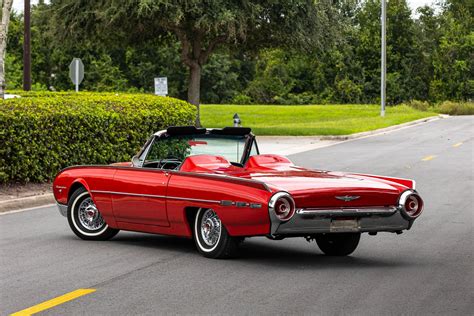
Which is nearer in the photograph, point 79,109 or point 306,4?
point 79,109

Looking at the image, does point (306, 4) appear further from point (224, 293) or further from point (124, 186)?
point (224, 293)

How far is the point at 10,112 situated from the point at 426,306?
11.1 meters

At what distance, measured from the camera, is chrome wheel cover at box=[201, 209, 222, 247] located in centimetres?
1100

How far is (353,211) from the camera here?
10.6 m

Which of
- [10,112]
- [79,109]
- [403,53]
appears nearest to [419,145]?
[79,109]

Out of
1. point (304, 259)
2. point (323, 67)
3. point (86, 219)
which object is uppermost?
point (323, 67)

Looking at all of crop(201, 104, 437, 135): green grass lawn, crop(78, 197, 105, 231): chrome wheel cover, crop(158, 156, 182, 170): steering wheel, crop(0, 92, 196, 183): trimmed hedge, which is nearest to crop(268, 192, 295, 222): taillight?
crop(158, 156, 182, 170): steering wheel

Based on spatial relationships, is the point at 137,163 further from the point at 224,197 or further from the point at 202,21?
the point at 202,21

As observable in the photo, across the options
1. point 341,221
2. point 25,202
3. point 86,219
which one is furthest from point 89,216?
point 25,202

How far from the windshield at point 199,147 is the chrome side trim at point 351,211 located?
196cm

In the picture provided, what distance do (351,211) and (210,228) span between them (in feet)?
4.74

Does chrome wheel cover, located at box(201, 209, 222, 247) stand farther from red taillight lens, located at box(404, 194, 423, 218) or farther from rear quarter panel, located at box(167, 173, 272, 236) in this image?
red taillight lens, located at box(404, 194, 423, 218)

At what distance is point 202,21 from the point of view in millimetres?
37844

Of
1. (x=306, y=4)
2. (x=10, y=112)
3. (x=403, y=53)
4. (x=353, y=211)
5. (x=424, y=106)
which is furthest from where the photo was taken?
(x=403, y=53)
